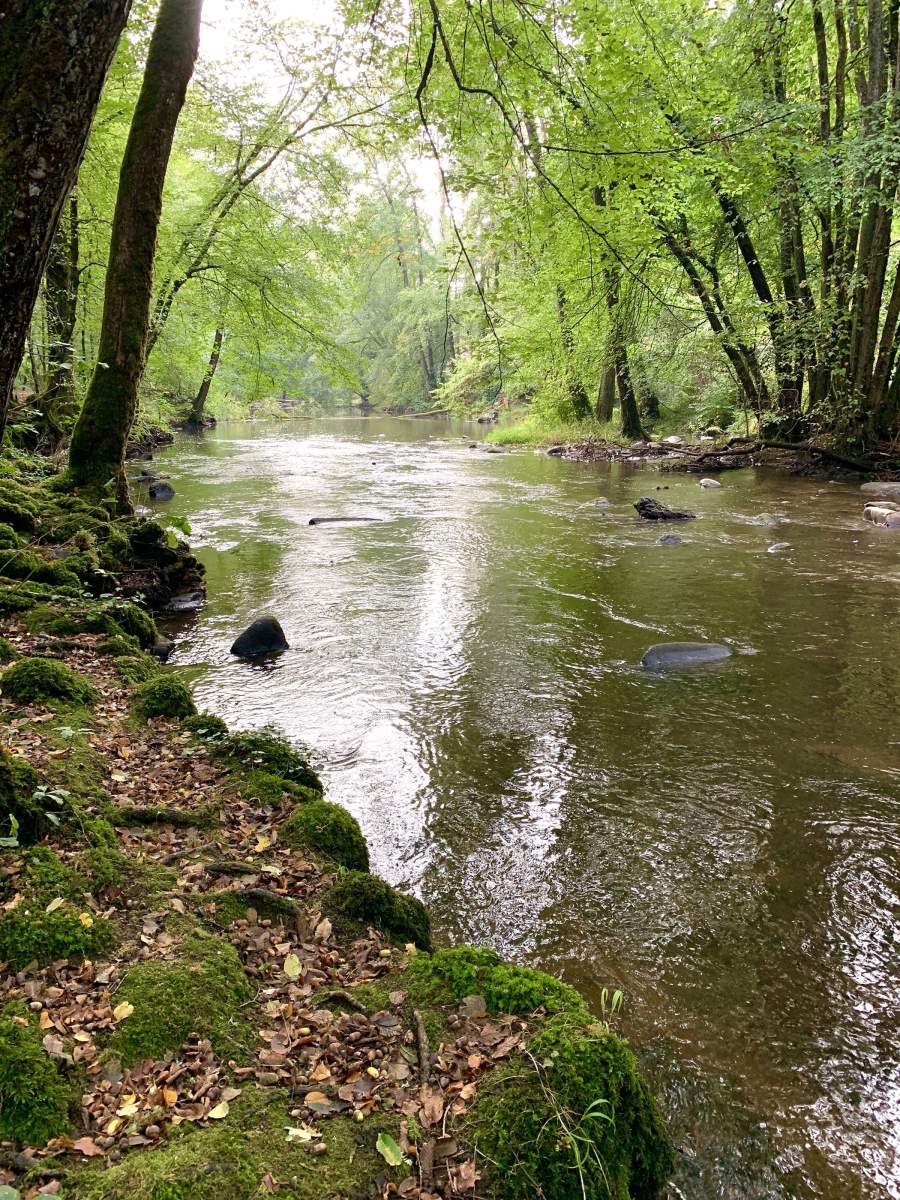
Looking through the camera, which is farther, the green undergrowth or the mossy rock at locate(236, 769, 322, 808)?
the mossy rock at locate(236, 769, 322, 808)

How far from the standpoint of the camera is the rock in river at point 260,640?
296 inches

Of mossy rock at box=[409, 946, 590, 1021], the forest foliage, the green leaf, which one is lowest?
mossy rock at box=[409, 946, 590, 1021]

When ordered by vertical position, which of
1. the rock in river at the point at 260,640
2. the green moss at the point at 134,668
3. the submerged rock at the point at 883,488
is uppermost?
the submerged rock at the point at 883,488

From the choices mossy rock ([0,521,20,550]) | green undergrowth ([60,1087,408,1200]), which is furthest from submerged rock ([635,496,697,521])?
green undergrowth ([60,1087,408,1200])

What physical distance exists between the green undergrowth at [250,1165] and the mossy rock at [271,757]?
229 centimetres

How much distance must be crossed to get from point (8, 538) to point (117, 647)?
233cm

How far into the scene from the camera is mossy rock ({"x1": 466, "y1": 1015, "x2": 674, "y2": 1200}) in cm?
196

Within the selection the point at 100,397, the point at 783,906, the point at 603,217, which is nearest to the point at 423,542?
the point at 100,397

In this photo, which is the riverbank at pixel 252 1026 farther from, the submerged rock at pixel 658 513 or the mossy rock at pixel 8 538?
the submerged rock at pixel 658 513

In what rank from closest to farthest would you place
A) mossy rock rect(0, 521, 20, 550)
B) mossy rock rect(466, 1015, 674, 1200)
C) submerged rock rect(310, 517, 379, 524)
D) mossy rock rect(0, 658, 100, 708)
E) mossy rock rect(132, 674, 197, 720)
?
mossy rock rect(466, 1015, 674, 1200)
mossy rock rect(0, 658, 100, 708)
mossy rock rect(132, 674, 197, 720)
mossy rock rect(0, 521, 20, 550)
submerged rock rect(310, 517, 379, 524)

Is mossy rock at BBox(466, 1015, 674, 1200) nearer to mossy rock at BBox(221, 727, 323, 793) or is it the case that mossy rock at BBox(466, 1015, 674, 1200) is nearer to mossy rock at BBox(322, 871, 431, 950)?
mossy rock at BBox(322, 871, 431, 950)

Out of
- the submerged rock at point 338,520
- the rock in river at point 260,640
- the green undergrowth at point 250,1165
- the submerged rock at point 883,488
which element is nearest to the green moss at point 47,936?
the green undergrowth at point 250,1165

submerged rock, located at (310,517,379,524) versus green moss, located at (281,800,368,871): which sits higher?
submerged rock, located at (310,517,379,524)

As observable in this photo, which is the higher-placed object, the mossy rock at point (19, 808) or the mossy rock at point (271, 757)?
the mossy rock at point (19, 808)
